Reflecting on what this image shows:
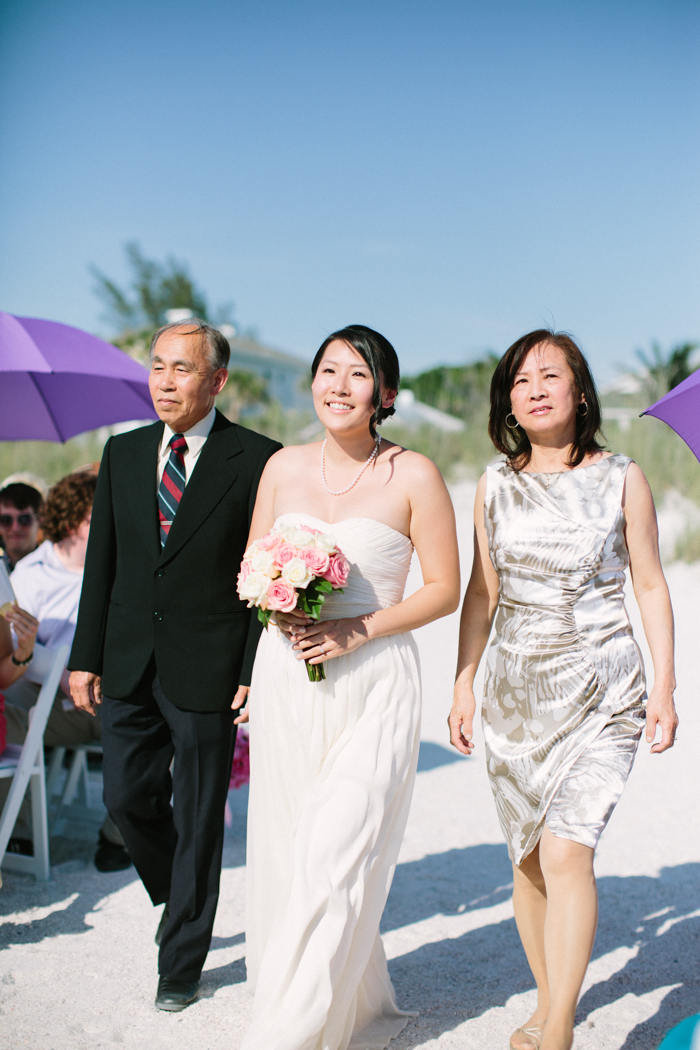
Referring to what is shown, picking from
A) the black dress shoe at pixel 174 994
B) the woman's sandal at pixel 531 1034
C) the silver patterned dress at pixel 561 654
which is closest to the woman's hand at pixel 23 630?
the black dress shoe at pixel 174 994

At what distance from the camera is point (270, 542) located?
329 centimetres

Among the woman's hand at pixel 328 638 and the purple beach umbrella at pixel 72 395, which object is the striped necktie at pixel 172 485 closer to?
the woman's hand at pixel 328 638

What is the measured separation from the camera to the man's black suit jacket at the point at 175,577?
389 centimetres

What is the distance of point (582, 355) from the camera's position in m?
3.55

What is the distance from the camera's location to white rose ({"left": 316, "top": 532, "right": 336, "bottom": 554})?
10.6ft

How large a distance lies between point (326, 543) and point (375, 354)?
749 millimetres

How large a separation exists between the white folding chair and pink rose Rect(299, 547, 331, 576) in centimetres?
241

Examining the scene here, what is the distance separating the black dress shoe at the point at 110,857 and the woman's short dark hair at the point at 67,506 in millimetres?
1900

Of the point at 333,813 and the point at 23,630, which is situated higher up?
the point at 23,630

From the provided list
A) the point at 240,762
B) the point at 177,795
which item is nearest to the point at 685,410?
the point at 177,795

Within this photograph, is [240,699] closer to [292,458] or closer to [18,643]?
[292,458]

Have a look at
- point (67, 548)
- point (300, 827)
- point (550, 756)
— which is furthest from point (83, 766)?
point (550, 756)

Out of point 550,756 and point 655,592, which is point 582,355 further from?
point 550,756

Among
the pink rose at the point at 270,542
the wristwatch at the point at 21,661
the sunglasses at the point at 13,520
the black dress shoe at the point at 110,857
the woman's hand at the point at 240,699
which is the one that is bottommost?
Answer: the black dress shoe at the point at 110,857
